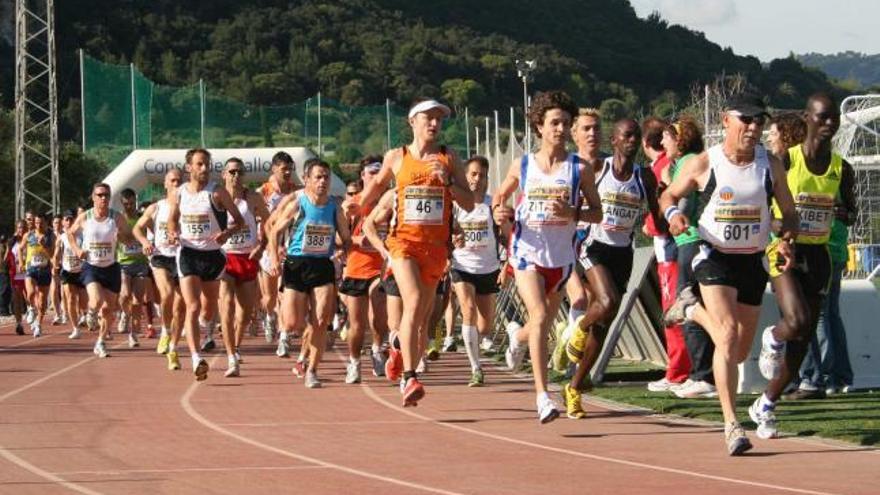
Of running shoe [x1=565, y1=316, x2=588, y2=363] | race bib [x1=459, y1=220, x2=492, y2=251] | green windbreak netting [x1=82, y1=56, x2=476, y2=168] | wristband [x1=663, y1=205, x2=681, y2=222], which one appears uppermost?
green windbreak netting [x1=82, y1=56, x2=476, y2=168]

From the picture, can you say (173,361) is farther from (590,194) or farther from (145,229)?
(590,194)

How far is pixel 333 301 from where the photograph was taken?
1622 cm

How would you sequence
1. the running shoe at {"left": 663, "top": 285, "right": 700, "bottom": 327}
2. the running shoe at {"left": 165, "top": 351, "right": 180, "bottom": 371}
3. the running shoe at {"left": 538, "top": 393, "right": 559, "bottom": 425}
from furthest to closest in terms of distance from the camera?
the running shoe at {"left": 165, "top": 351, "right": 180, "bottom": 371} → the running shoe at {"left": 538, "top": 393, "right": 559, "bottom": 425} → the running shoe at {"left": 663, "top": 285, "right": 700, "bottom": 327}

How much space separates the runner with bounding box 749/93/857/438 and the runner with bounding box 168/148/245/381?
6.04 m

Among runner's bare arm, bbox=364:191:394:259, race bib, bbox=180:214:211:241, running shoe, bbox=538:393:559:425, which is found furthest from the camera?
race bib, bbox=180:214:211:241

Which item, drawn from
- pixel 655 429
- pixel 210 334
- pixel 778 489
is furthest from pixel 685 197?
pixel 210 334

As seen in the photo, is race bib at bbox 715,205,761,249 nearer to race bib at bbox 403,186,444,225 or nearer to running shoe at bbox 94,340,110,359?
race bib at bbox 403,186,444,225

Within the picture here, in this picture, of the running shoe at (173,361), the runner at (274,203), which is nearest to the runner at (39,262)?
the runner at (274,203)

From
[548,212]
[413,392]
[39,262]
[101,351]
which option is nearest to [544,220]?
[548,212]

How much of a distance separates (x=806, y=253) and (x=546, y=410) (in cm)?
214

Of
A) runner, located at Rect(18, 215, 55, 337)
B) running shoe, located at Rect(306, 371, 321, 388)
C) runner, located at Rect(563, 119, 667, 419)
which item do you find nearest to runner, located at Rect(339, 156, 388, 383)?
running shoe, located at Rect(306, 371, 321, 388)

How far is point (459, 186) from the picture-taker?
1291 centimetres

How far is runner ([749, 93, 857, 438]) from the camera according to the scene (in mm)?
11164

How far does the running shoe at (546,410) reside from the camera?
37.3 ft
